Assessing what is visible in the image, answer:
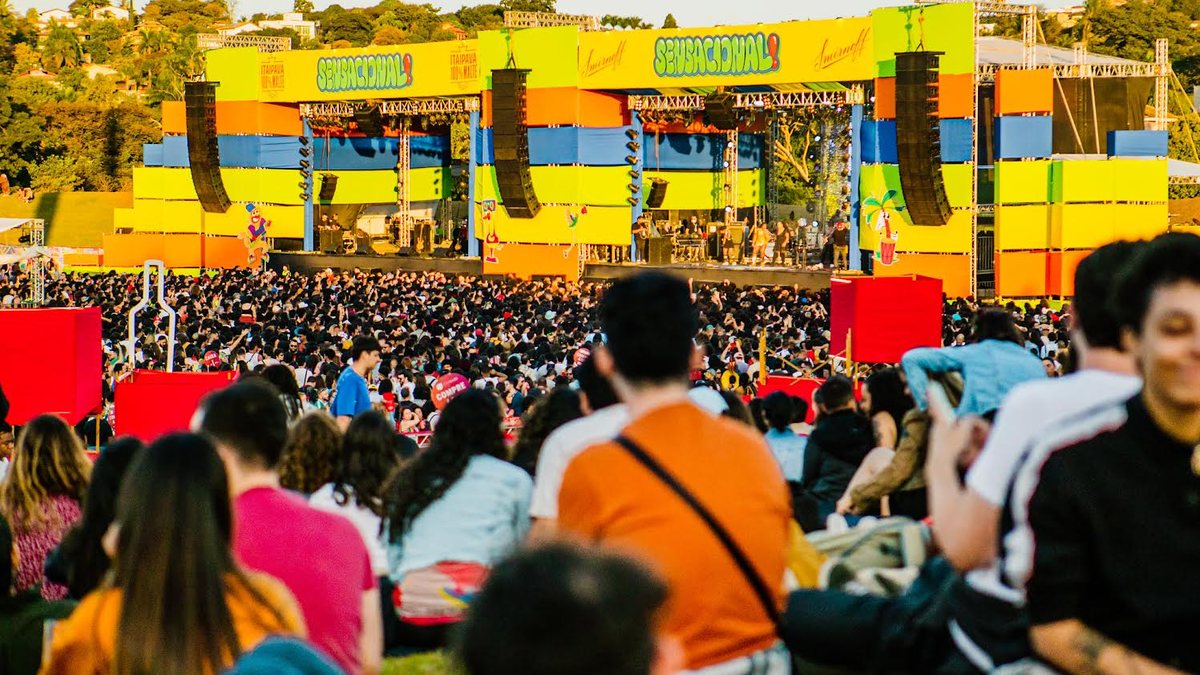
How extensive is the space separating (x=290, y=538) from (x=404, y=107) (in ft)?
115

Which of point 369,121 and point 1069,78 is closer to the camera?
point 1069,78

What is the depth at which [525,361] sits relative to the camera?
1697 centimetres

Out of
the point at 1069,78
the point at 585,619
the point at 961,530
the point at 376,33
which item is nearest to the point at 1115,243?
the point at 961,530

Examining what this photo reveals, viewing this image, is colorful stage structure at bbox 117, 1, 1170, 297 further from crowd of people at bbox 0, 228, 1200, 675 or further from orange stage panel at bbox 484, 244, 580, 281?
crowd of people at bbox 0, 228, 1200, 675

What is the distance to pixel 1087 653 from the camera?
2.50 metres

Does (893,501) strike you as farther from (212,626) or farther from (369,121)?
(369,121)

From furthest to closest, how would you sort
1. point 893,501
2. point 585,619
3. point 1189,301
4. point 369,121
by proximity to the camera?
point 369,121
point 893,501
point 1189,301
point 585,619

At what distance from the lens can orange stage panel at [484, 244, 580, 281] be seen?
3419 centimetres

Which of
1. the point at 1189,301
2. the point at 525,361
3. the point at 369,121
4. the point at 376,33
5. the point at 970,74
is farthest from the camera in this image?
the point at 376,33

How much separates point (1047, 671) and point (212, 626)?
1.37 meters

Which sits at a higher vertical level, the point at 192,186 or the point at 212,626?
the point at 192,186

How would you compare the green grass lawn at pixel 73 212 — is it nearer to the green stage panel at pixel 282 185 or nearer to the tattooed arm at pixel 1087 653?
the green stage panel at pixel 282 185

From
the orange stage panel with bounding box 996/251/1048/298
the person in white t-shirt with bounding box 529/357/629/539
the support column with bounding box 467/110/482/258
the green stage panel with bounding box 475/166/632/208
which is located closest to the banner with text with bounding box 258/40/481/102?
the support column with bounding box 467/110/482/258

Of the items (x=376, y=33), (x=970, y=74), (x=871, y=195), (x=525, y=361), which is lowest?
(x=525, y=361)
